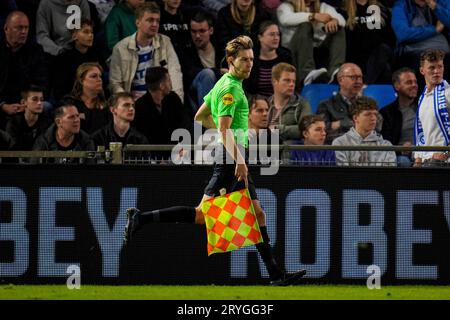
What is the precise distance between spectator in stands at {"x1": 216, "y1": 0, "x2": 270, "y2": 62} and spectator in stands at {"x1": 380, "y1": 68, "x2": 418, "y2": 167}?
1.95m

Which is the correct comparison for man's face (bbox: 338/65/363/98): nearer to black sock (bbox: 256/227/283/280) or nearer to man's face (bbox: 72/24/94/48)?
man's face (bbox: 72/24/94/48)

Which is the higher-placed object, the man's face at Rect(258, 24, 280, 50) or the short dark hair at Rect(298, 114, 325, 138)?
the man's face at Rect(258, 24, 280, 50)

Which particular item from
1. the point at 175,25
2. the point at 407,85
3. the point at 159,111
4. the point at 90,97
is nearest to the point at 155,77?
the point at 159,111

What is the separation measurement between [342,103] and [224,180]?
3.99 m

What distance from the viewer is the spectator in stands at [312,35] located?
13.9 metres

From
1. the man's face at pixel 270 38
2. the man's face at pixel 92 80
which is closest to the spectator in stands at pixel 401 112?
the man's face at pixel 270 38

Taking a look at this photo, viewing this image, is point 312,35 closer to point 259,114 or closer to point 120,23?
point 259,114

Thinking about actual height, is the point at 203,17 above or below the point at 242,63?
above

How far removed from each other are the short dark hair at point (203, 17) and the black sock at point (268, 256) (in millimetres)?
4517

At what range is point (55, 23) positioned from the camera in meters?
13.6

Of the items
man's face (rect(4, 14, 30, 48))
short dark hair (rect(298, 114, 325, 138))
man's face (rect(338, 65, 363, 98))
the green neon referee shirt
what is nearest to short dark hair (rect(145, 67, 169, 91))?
man's face (rect(4, 14, 30, 48))

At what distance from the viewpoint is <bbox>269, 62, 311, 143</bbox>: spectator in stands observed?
12.9 m

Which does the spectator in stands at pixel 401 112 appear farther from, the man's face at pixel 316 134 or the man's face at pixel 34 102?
the man's face at pixel 34 102

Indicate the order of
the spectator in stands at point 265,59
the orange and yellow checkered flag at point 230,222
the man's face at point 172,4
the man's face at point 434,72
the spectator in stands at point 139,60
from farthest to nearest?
the man's face at point 172,4 < the spectator in stands at point 265,59 < the spectator in stands at point 139,60 < the man's face at point 434,72 < the orange and yellow checkered flag at point 230,222
